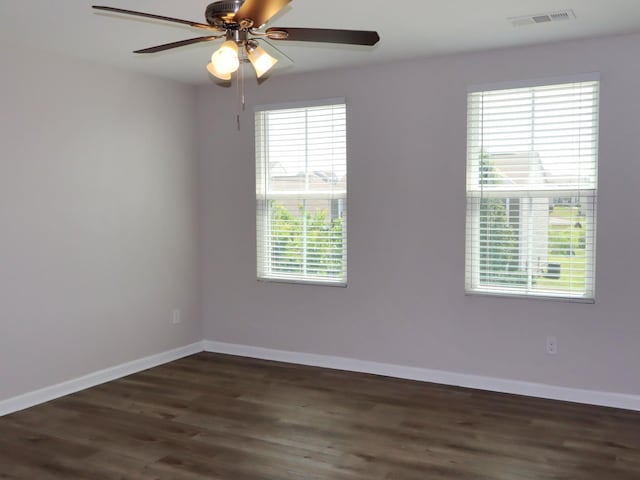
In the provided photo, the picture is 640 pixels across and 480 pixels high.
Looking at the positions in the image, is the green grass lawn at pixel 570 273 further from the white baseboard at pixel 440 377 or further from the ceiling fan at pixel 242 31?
the ceiling fan at pixel 242 31

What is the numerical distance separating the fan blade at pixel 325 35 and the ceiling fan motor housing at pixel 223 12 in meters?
0.20

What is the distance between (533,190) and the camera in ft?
14.0

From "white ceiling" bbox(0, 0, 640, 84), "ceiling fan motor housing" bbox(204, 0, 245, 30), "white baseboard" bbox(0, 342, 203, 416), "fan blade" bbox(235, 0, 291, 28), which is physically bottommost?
"white baseboard" bbox(0, 342, 203, 416)

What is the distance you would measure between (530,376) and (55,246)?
348 centimetres

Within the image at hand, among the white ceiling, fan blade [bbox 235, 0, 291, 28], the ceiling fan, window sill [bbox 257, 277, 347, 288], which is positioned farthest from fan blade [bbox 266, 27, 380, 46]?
window sill [bbox 257, 277, 347, 288]

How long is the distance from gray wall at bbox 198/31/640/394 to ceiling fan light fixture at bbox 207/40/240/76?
2277 millimetres

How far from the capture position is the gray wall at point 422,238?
3.99 metres

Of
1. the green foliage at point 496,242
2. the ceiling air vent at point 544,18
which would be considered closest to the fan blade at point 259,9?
the ceiling air vent at point 544,18

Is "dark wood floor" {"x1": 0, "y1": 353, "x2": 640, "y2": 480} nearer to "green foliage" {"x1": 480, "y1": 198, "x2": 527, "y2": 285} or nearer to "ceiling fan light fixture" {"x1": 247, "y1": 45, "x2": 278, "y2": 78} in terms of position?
"green foliage" {"x1": 480, "y1": 198, "x2": 527, "y2": 285}

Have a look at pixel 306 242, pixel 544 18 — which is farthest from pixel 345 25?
pixel 306 242

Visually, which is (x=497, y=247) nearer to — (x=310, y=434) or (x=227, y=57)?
(x=310, y=434)

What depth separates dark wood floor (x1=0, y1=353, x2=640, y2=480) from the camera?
3.15m

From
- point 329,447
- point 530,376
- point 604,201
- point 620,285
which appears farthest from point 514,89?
point 329,447

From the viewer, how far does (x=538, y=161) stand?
4.23 m
